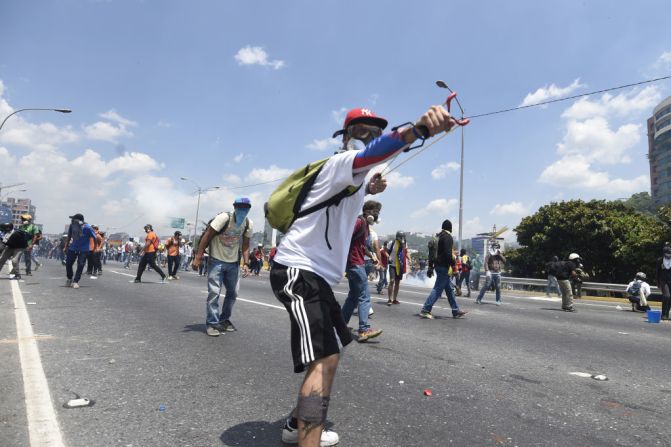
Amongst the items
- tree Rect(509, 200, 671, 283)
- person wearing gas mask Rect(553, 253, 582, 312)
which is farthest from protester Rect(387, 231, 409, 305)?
tree Rect(509, 200, 671, 283)

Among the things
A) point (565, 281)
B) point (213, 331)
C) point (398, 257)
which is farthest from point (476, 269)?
point (213, 331)

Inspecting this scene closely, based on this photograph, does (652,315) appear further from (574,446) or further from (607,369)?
(574,446)

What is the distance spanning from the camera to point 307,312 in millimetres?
2025

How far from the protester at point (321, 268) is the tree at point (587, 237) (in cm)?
2659

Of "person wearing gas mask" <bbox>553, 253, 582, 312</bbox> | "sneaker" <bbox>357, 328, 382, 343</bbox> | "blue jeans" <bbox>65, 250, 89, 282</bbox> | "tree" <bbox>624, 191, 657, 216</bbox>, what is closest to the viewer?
"sneaker" <bbox>357, 328, 382, 343</bbox>

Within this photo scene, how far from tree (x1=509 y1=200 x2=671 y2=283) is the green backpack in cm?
2676

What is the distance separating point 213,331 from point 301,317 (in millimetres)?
3668

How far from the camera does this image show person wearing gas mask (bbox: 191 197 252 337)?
5410 mm

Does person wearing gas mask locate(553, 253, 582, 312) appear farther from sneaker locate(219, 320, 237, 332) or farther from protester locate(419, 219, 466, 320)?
sneaker locate(219, 320, 237, 332)

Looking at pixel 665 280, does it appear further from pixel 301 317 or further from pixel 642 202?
pixel 642 202

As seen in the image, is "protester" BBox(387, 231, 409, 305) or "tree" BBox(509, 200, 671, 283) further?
"tree" BBox(509, 200, 671, 283)

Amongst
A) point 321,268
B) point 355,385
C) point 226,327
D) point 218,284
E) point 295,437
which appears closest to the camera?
point 321,268

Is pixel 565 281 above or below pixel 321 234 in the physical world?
below

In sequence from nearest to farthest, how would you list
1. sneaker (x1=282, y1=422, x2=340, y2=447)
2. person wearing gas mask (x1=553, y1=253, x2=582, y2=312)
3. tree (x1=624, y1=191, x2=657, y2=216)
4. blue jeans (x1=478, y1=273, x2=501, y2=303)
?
1. sneaker (x1=282, y1=422, x2=340, y2=447)
2. person wearing gas mask (x1=553, y1=253, x2=582, y2=312)
3. blue jeans (x1=478, y1=273, x2=501, y2=303)
4. tree (x1=624, y1=191, x2=657, y2=216)
